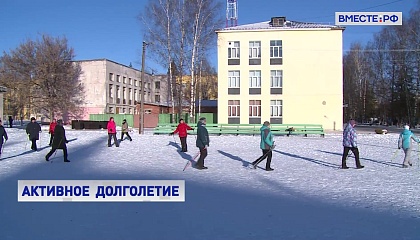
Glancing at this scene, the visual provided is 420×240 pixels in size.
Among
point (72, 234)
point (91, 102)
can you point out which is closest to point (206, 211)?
point (72, 234)

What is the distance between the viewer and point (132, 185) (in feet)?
27.5

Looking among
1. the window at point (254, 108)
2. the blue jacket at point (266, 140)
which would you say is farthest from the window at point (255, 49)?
the blue jacket at point (266, 140)

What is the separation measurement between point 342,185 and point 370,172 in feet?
8.80

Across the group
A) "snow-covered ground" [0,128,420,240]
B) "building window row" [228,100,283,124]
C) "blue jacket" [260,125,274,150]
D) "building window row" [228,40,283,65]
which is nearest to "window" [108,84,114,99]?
"building window row" [228,100,283,124]

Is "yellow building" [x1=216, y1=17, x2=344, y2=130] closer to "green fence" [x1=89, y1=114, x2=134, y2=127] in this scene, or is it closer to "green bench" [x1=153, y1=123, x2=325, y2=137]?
"green bench" [x1=153, y1=123, x2=325, y2=137]

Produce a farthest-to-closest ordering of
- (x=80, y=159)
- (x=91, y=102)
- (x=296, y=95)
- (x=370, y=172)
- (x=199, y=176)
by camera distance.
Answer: (x=91, y=102) < (x=296, y=95) < (x=80, y=159) < (x=370, y=172) < (x=199, y=176)

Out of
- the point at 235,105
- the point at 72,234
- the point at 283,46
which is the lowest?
the point at 72,234

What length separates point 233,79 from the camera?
38.1 m

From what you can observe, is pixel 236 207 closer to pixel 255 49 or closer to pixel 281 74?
pixel 281 74

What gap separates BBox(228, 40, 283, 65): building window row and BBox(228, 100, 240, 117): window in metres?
4.35

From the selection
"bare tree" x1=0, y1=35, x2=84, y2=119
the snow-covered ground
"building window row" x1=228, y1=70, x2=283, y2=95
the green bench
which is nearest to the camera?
the snow-covered ground

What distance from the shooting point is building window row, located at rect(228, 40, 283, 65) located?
37219mm

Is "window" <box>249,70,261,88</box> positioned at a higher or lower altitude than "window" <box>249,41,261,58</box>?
lower

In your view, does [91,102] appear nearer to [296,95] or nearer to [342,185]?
[296,95]
